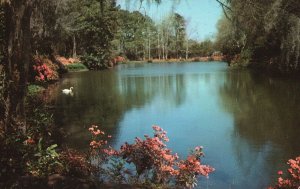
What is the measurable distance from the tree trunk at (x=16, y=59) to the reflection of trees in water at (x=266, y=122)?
522cm

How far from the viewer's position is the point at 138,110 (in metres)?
18.0

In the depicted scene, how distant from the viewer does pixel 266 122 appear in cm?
1473

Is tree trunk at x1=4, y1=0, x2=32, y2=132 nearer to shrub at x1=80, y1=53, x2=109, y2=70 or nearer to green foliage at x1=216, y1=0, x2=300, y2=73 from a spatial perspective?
green foliage at x1=216, y1=0, x2=300, y2=73

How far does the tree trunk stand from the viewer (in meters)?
7.11

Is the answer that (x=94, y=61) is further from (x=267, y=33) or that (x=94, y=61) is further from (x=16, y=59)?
(x=16, y=59)

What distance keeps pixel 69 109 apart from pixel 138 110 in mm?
3038

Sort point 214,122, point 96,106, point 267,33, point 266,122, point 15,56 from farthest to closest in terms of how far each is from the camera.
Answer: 1. point 267,33
2. point 96,106
3. point 214,122
4. point 266,122
5. point 15,56

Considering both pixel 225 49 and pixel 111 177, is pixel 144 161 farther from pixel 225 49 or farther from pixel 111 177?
pixel 225 49

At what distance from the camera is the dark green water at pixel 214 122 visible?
9.62m

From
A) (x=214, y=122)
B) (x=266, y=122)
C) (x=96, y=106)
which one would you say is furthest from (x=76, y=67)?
(x=266, y=122)

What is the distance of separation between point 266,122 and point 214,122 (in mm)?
1824

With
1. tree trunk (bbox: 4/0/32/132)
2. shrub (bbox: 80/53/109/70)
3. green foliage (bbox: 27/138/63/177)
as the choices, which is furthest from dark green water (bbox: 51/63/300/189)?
shrub (bbox: 80/53/109/70)

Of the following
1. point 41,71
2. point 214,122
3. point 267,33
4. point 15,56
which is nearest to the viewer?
point 15,56

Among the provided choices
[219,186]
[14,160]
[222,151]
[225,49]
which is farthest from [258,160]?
[225,49]
